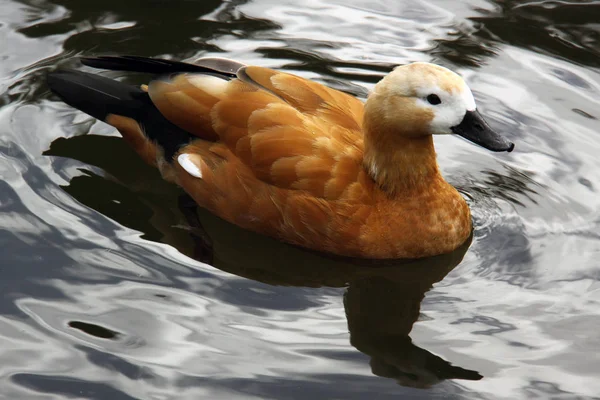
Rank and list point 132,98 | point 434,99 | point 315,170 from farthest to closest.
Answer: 1. point 132,98
2. point 315,170
3. point 434,99

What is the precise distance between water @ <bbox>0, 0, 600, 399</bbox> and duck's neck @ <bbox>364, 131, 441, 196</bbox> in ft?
1.64

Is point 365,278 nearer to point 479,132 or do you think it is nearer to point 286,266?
point 286,266

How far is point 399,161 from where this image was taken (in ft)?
18.7

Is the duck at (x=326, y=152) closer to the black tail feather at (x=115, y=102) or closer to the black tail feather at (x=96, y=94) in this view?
the black tail feather at (x=115, y=102)

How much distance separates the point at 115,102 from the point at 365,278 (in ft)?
6.89

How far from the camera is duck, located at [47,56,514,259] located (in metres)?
5.47

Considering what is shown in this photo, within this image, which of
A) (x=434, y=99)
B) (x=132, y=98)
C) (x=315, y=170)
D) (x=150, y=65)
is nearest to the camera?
(x=434, y=99)

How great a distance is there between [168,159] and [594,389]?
3.06 meters

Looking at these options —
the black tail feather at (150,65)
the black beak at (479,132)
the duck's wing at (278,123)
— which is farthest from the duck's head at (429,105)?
the black tail feather at (150,65)

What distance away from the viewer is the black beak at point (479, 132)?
5414mm

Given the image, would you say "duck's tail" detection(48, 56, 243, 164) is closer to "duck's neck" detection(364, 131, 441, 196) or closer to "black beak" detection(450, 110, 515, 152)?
"duck's neck" detection(364, 131, 441, 196)

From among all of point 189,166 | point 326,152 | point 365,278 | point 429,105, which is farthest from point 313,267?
point 429,105

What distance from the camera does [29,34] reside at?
7.96 metres

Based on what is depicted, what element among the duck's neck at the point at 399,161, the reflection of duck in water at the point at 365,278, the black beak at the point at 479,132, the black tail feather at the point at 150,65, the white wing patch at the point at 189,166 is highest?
the black tail feather at the point at 150,65
